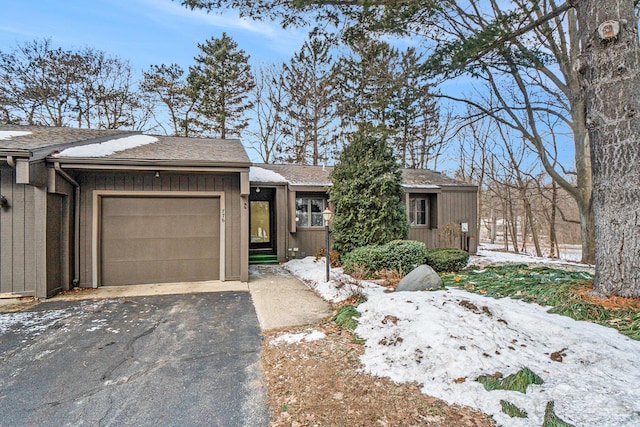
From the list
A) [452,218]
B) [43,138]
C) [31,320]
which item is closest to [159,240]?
[31,320]

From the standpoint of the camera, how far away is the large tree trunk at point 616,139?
398 cm

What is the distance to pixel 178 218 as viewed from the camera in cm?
678

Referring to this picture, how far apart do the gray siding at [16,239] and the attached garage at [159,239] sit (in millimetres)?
1052

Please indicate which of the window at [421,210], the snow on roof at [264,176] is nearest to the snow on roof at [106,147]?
the snow on roof at [264,176]

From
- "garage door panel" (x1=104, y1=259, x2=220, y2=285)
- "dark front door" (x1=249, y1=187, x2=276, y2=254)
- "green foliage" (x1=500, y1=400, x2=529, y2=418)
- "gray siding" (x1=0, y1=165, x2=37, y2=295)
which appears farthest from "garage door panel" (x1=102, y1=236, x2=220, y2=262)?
"green foliage" (x1=500, y1=400, x2=529, y2=418)

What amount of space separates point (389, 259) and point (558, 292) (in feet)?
9.95

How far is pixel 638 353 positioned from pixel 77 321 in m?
6.44

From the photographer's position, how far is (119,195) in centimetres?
646

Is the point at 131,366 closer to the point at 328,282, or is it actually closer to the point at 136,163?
the point at 328,282

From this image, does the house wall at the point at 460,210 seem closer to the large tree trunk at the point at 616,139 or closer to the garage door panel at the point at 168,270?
the large tree trunk at the point at 616,139

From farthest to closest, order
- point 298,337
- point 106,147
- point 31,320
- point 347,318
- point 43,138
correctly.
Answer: point 43,138 < point 106,147 < point 31,320 < point 347,318 < point 298,337

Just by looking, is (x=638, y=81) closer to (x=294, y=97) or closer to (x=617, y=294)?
(x=617, y=294)

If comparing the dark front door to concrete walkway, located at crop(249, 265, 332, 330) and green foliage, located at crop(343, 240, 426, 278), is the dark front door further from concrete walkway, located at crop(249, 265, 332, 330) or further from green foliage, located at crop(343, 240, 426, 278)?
green foliage, located at crop(343, 240, 426, 278)

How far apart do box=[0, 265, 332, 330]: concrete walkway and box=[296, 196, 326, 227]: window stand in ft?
9.57
